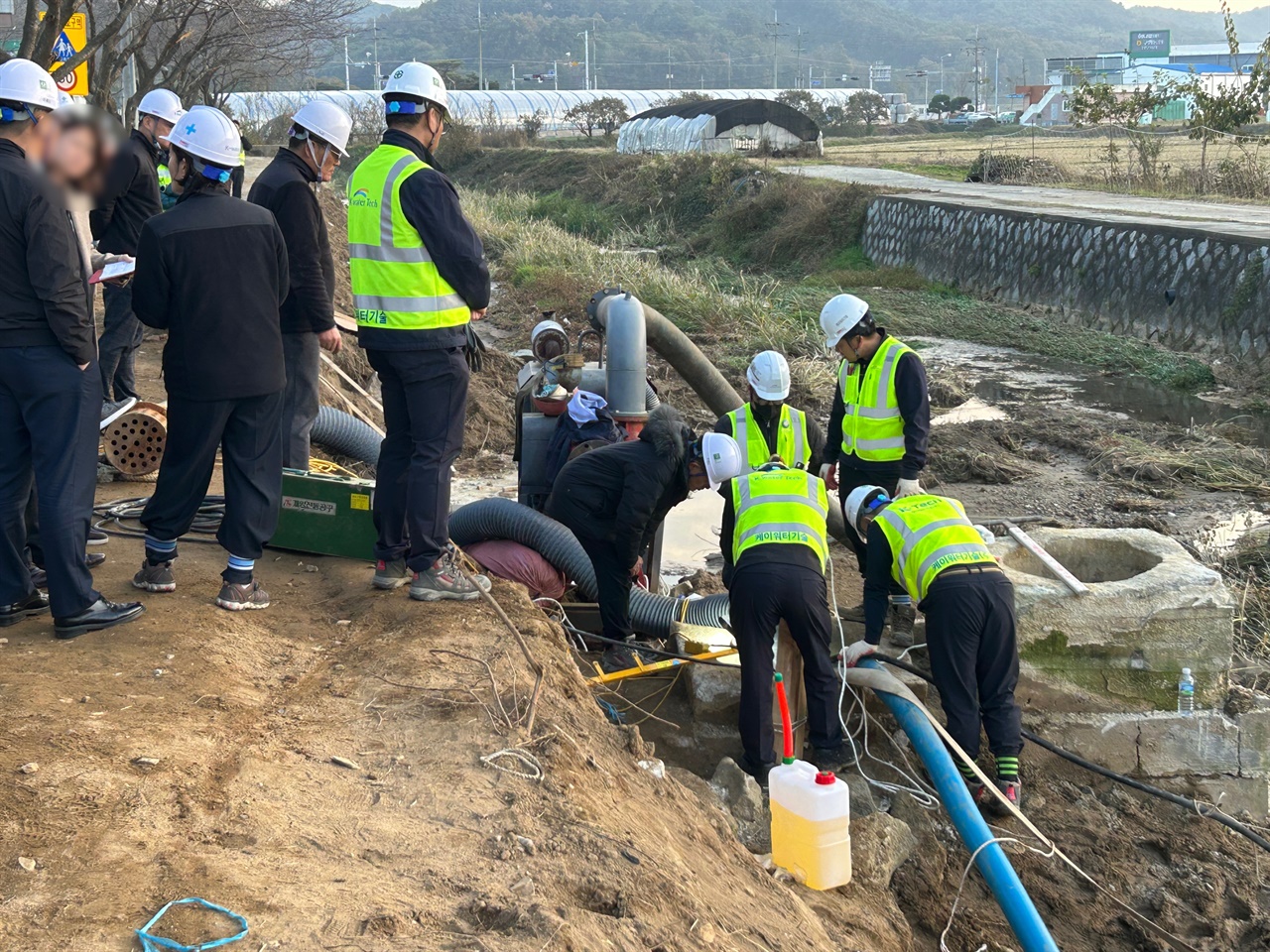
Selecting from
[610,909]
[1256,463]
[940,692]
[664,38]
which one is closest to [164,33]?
[1256,463]

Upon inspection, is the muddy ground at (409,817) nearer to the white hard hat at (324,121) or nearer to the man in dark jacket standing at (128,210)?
the white hard hat at (324,121)

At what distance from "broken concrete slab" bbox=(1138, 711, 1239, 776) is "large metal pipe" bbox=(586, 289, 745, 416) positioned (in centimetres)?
380

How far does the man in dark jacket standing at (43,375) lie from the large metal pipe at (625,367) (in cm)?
362

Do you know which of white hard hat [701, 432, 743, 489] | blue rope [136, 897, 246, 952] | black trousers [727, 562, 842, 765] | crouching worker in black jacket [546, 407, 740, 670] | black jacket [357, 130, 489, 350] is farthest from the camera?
crouching worker in black jacket [546, 407, 740, 670]

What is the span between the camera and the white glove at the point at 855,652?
214 inches

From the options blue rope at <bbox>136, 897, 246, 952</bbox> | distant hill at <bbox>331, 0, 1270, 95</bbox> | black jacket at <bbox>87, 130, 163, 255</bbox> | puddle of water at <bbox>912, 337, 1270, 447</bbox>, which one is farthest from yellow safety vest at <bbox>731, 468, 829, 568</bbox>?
distant hill at <bbox>331, 0, 1270, 95</bbox>

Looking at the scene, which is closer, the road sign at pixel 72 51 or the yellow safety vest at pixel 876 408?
the yellow safety vest at pixel 876 408

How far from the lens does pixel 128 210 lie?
6965 mm

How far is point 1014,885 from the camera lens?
396 centimetres

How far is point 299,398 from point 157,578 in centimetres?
131

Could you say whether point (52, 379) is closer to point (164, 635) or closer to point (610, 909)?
point (164, 635)

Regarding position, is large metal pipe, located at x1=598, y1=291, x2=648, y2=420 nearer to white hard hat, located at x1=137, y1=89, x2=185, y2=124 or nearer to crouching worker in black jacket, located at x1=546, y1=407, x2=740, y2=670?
crouching worker in black jacket, located at x1=546, y1=407, x2=740, y2=670

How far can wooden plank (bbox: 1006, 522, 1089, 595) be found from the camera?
18.1 feet

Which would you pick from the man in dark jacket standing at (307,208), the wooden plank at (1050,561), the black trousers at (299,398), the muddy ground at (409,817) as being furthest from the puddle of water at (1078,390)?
the man in dark jacket standing at (307,208)
